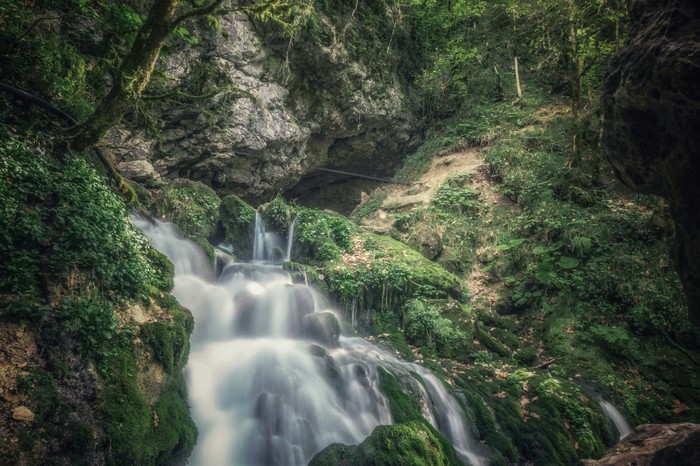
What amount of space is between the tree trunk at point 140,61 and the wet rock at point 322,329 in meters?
5.04

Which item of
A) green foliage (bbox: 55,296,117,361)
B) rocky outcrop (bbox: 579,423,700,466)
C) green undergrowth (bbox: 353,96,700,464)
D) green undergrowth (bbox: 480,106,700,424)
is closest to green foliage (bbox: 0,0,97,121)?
green foliage (bbox: 55,296,117,361)

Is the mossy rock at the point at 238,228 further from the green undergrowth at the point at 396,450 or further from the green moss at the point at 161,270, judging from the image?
the green undergrowth at the point at 396,450

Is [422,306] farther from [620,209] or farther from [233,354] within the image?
[620,209]

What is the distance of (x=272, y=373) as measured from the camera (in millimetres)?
5855

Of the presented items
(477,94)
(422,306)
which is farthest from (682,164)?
(477,94)

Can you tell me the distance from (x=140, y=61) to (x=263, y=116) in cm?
777

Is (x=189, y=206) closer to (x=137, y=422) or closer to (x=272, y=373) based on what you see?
(x=272, y=373)

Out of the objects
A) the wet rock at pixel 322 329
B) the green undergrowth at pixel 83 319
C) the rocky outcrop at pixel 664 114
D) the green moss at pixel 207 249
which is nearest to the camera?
the green undergrowth at pixel 83 319

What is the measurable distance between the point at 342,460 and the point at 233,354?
9.66ft

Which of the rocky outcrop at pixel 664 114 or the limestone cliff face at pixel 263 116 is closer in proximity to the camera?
the rocky outcrop at pixel 664 114

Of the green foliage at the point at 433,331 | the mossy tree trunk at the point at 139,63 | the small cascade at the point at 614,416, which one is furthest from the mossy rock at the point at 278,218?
the small cascade at the point at 614,416

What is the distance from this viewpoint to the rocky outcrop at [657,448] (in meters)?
3.88

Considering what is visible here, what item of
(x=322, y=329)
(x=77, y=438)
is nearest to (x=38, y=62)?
(x=77, y=438)

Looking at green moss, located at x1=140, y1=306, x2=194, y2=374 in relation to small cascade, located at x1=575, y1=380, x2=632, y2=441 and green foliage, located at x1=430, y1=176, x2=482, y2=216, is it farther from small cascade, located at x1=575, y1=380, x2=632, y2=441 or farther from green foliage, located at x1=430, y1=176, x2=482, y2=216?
green foliage, located at x1=430, y1=176, x2=482, y2=216
